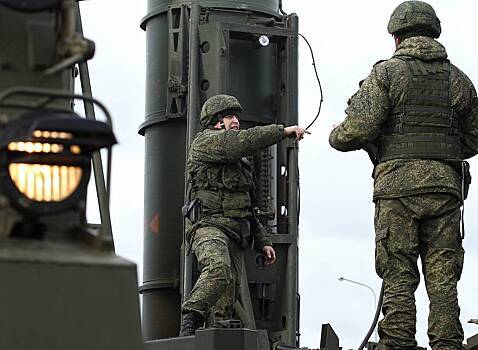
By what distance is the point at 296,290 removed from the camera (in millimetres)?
11438

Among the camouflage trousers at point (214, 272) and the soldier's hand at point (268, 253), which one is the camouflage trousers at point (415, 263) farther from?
the soldier's hand at point (268, 253)

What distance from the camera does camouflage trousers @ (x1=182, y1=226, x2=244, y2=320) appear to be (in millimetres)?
8664

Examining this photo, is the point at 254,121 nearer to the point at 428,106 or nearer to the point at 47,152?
the point at 428,106

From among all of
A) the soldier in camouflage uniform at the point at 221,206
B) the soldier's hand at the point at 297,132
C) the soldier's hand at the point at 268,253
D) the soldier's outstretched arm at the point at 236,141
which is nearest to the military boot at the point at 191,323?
the soldier in camouflage uniform at the point at 221,206

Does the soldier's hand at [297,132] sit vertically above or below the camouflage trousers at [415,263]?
above

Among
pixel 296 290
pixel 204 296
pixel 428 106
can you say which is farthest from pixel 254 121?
pixel 428 106

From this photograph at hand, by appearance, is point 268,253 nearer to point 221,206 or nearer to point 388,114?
point 221,206

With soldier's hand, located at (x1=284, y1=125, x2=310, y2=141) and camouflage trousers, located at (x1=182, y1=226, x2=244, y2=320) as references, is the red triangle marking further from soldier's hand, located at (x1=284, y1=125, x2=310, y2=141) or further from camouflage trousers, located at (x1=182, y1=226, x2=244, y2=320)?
soldier's hand, located at (x1=284, y1=125, x2=310, y2=141)

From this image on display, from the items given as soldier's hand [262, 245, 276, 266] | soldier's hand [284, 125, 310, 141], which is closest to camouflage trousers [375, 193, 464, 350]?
soldier's hand [284, 125, 310, 141]

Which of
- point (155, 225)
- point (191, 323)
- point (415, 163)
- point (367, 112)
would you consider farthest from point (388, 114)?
point (155, 225)

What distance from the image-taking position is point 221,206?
9094mm

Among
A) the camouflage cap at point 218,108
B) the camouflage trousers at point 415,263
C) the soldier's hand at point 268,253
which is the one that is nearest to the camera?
the camouflage trousers at point 415,263

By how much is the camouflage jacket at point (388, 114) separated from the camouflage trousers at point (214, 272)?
1.33m

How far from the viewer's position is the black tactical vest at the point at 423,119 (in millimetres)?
7727
